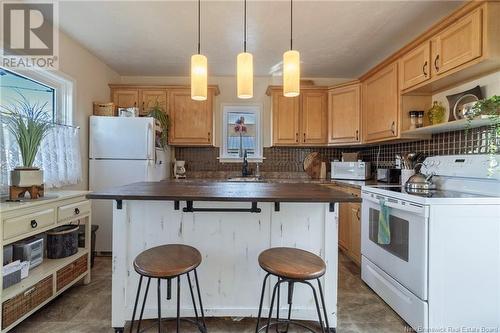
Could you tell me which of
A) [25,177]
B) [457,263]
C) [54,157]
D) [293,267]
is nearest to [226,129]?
[54,157]

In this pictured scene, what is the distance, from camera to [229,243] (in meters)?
1.82

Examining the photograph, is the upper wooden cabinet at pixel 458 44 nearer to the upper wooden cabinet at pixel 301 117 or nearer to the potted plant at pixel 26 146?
the upper wooden cabinet at pixel 301 117

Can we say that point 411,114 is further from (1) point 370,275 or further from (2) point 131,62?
(2) point 131,62

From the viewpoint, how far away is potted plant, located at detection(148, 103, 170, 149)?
343 cm

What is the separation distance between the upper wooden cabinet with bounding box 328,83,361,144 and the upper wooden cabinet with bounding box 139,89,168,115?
2.40 meters

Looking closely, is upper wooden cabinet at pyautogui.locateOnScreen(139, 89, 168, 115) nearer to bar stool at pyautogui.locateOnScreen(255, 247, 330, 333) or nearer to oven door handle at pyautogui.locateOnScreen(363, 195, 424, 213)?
bar stool at pyautogui.locateOnScreen(255, 247, 330, 333)

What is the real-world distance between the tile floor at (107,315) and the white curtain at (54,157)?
101 centimetres

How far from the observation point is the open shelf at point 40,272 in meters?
1.62

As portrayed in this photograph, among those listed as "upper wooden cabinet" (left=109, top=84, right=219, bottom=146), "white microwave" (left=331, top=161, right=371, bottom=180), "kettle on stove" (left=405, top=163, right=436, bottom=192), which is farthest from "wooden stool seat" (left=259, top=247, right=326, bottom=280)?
"upper wooden cabinet" (left=109, top=84, right=219, bottom=146)

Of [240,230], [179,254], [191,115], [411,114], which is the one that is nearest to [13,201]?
[179,254]

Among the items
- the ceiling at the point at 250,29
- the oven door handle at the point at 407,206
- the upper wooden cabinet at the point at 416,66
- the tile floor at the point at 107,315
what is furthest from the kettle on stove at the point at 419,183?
the ceiling at the point at 250,29

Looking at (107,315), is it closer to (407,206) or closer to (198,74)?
(198,74)

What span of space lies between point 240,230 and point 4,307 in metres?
1.53

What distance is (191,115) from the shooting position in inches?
146
